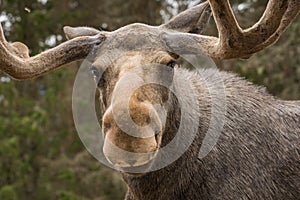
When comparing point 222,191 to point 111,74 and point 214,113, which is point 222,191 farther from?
point 111,74

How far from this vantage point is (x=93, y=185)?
16.9 meters

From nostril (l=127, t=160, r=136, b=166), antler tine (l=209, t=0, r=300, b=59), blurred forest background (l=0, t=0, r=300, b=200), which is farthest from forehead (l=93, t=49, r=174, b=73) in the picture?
blurred forest background (l=0, t=0, r=300, b=200)

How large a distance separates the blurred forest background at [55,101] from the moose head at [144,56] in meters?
8.76

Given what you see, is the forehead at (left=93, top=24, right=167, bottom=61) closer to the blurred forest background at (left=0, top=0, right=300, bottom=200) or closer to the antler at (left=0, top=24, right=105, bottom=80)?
the antler at (left=0, top=24, right=105, bottom=80)

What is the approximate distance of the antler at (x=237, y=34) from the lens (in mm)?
5449

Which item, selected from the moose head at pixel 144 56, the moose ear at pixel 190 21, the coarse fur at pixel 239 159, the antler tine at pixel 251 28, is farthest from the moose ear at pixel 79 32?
the antler tine at pixel 251 28

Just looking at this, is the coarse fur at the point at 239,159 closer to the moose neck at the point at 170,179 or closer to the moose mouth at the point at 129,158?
the moose neck at the point at 170,179

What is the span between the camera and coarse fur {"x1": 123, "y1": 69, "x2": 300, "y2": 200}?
625 cm

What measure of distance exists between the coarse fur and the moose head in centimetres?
39

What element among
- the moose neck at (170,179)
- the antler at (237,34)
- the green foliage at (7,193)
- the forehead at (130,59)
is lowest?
the green foliage at (7,193)

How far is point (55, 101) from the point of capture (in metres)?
16.2

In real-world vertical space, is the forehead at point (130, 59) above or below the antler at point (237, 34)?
below

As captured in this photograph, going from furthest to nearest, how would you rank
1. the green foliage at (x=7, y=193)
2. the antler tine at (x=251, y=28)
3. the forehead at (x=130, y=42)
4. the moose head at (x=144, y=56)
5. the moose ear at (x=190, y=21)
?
the green foliage at (x=7, y=193) < the moose ear at (x=190, y=21) < the forehead at (x=130, y=42) < the antler tine at (x=251, y=28) < the moose head at (x=144, y=56)

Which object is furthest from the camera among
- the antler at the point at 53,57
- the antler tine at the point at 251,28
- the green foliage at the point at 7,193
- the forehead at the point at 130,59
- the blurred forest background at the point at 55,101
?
the blurred forest background at the point at 55,101
